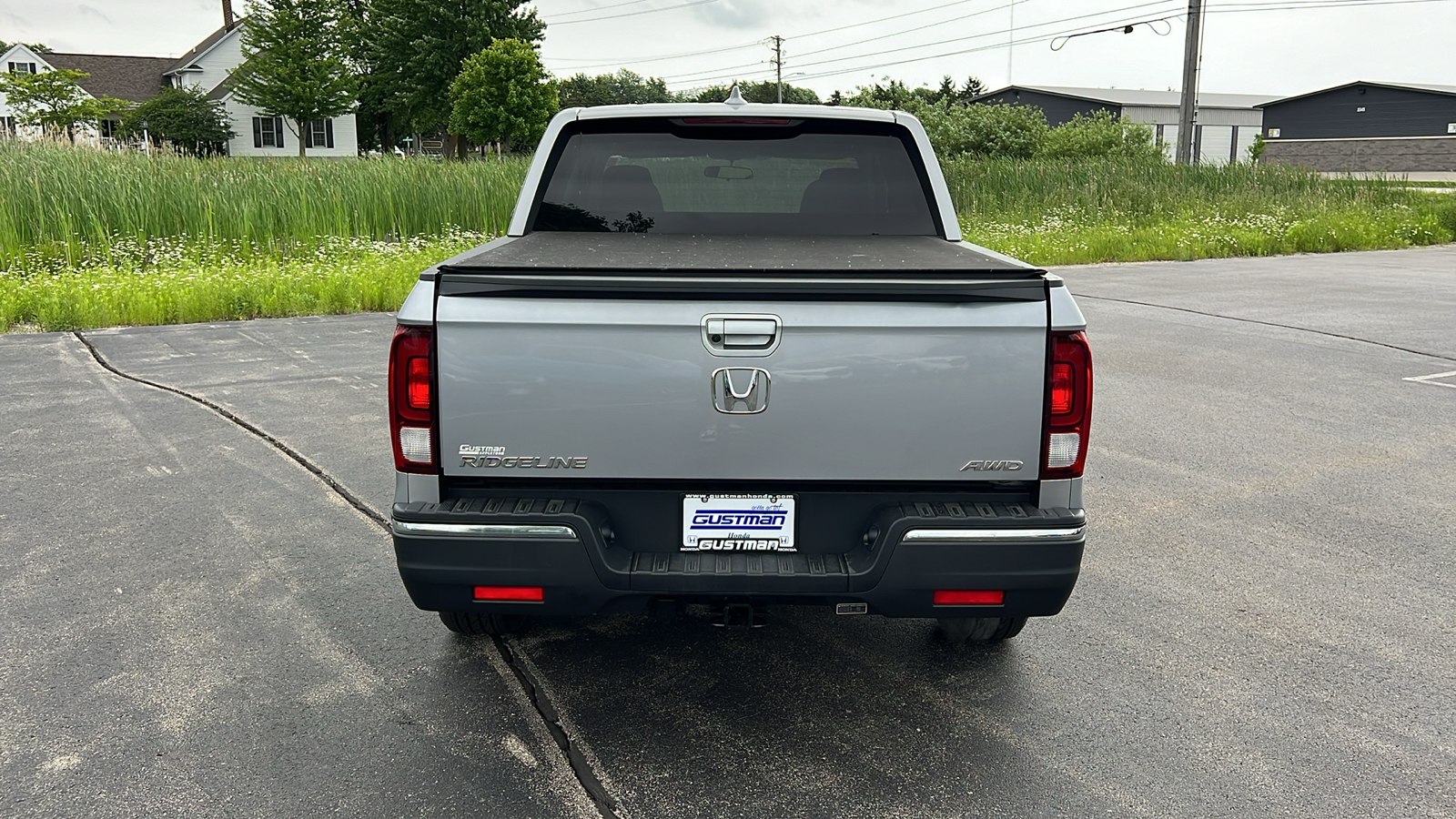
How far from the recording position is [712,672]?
3715 millimetres

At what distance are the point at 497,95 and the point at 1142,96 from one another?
47010 millimetres

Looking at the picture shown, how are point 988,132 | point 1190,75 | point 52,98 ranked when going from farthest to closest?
point 52,98, point 988,132, point 1190,75

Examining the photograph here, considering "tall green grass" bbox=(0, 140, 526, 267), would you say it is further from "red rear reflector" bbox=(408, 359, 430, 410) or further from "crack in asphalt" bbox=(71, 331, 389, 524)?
"red rear reflector" bbox=(408, 359, 430, 410)

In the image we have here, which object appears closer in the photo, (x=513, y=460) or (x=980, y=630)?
(x=513, y=460)

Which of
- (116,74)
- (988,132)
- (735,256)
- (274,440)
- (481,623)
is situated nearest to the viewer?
(735,256)

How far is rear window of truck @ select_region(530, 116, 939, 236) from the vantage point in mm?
4449

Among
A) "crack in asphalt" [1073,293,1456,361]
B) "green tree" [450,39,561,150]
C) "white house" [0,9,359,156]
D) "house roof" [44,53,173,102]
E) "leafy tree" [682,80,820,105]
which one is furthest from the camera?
"leafy tree" [682,80,820,105]

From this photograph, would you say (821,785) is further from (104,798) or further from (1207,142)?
(1207,142)

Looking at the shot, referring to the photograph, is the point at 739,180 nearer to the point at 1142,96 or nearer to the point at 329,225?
the point at 329,225

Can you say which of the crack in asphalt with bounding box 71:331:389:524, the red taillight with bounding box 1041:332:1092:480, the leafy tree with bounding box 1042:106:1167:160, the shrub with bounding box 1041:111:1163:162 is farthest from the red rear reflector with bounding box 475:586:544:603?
the leafy tree with bounding box 1042:106:1167:160

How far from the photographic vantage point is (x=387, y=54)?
199ft

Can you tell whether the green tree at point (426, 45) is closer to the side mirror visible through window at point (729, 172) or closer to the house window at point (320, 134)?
the house window at point (320, 134)

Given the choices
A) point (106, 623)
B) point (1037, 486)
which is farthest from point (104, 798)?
point (1037, 486)

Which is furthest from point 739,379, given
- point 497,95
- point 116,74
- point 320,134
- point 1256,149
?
point 116,74
